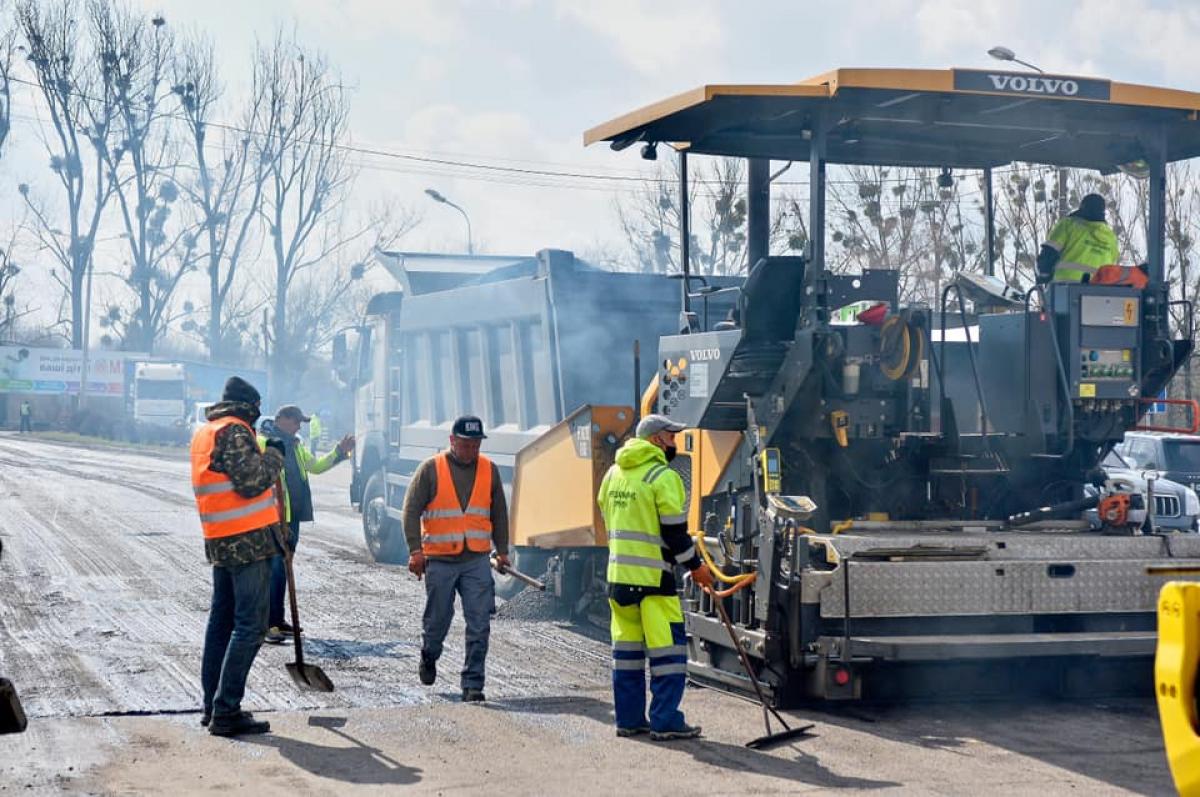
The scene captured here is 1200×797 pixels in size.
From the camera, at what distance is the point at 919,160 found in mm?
9008

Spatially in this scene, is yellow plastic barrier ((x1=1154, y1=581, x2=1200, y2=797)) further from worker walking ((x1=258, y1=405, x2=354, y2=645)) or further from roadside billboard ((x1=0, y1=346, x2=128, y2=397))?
roadside billboard ((x1=0, y1=346, x2=128, y2=397))

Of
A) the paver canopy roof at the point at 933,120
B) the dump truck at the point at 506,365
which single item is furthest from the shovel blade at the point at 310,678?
the paver canopy roof at the point at 933,120

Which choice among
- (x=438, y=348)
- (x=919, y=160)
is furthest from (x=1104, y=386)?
(x=438, y=348)

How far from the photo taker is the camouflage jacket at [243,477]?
713 centimetres

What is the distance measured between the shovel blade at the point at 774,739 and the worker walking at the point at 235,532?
2292 mm

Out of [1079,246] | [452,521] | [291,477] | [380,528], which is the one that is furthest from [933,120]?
[380,528]

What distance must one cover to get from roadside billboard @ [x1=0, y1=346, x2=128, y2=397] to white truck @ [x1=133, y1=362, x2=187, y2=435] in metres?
13.4

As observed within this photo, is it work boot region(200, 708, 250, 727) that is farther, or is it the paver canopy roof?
the paver canopy roof

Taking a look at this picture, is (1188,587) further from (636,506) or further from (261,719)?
(261,719)

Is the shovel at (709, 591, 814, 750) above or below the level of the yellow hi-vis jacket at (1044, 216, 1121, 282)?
below

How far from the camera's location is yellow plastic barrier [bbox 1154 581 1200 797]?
3.68m

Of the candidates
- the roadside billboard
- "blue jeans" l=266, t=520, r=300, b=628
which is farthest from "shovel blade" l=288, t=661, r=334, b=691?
the roadside billboard

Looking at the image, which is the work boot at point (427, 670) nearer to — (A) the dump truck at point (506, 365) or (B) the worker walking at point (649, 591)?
(B) the worker walking at point (649, 591)

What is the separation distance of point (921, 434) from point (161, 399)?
45.7m
